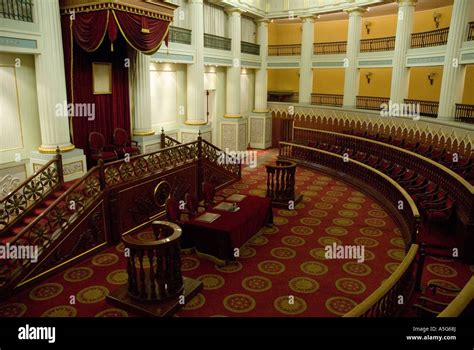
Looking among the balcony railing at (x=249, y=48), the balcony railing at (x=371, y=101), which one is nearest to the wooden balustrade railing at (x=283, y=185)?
the balcony railing at (x=371, y=101)

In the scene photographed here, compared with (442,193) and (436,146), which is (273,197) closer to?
(442,193)

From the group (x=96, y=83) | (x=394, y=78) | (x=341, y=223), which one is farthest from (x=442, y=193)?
(x=96, y=83)

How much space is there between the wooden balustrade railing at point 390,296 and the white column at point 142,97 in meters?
7.15

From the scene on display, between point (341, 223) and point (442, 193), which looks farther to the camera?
point (341, 223)

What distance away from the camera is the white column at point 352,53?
13.5m

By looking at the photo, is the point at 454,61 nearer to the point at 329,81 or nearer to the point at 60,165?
the point at 329,81

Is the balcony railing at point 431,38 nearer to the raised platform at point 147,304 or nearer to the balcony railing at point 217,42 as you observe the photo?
the balcony railing at point 217,42

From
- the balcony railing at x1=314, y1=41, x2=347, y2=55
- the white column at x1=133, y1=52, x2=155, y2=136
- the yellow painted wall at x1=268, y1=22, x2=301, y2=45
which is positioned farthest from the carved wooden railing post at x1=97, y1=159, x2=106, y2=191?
the yellow painted wall at x1=268, y1=22, x2=301, y2=45

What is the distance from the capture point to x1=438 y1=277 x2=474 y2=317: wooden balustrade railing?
9.58ft

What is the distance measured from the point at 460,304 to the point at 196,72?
34.5 feet

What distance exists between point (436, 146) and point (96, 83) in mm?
8878

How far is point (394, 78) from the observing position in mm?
12461

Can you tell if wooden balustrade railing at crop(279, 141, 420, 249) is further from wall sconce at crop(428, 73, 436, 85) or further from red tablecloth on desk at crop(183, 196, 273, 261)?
wall sconce at crop(428, 73, 436, 85)

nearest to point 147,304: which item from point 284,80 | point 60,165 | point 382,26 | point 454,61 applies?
point 60,165
